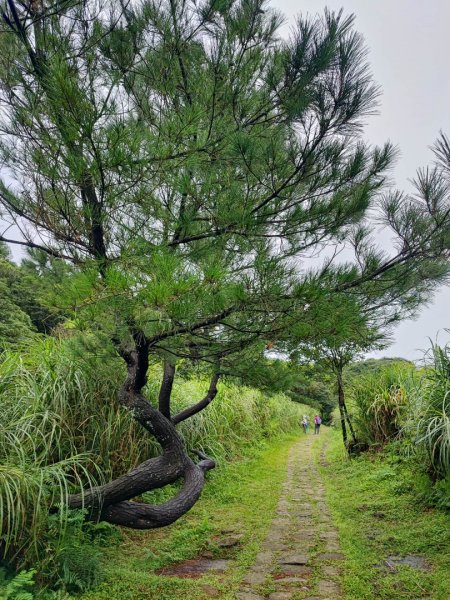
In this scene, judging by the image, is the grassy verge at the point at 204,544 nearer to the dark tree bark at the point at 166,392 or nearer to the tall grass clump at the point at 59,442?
the tall grass clump at the point at 59,442

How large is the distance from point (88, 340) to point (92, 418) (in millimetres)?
1229

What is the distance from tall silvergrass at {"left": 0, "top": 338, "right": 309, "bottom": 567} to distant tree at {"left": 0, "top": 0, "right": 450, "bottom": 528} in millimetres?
340

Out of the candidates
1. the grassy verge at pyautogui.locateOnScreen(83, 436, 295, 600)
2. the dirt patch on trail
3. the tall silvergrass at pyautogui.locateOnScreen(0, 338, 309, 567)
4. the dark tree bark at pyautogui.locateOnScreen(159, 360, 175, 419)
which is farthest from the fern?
the dark tree bark at pyautogui.locateOnScreen(159, 360, 175, 419)

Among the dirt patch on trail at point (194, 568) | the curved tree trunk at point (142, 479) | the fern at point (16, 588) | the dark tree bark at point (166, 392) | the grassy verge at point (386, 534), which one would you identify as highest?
the dark tree bark at point (166, 392)

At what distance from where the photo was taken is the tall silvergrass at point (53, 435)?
2.33 metres

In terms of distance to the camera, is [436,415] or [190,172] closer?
[190,172]

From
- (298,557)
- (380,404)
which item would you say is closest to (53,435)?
(298,557)

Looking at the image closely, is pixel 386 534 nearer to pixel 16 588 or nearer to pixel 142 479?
pixel 142 479

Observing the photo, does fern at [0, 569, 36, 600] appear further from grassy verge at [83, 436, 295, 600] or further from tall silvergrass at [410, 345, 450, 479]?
tall silvergrass at [410, 345, 450, 479]

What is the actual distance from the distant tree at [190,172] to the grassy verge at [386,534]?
4.43 ft

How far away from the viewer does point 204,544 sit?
337 cm

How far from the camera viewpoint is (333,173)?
2535mm

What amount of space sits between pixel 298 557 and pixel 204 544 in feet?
2.41

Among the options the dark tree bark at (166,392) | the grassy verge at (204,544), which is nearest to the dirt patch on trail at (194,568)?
the grassy verge at (204,544)
